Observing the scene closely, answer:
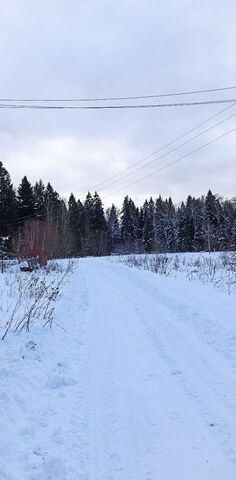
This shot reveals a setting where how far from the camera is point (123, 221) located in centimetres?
10025

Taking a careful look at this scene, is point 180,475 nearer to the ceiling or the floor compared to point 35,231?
nearer to the floor

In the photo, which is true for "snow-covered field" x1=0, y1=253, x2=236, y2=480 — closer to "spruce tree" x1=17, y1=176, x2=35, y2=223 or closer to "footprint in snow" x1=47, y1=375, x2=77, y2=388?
"footprint in snow" x1=47, y1=375, x2=77, y2=388

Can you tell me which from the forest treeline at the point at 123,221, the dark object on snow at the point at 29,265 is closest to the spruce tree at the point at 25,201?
the forest treeline at the point at 123,221

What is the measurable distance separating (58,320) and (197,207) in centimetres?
9277

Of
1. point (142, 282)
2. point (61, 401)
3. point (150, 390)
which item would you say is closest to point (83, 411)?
point (61, 401)

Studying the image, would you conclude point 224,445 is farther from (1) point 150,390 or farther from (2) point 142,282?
(2) point 142,282

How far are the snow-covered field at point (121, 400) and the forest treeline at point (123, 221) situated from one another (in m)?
45.0

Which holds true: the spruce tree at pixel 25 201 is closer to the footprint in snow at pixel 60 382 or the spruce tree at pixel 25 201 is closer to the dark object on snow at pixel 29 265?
the dark object on snow at pixel 29 265

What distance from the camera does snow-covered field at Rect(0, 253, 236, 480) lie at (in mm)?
3514

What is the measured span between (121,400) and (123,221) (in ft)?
314

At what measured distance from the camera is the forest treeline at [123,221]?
5922cm

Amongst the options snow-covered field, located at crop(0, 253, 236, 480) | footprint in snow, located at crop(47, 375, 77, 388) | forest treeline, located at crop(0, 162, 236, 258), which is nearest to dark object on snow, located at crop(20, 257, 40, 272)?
snow-covered field, located at crop(0, 253, 236, 480)

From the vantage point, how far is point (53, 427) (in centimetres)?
421

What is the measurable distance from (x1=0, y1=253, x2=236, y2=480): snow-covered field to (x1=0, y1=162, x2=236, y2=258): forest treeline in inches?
1773
